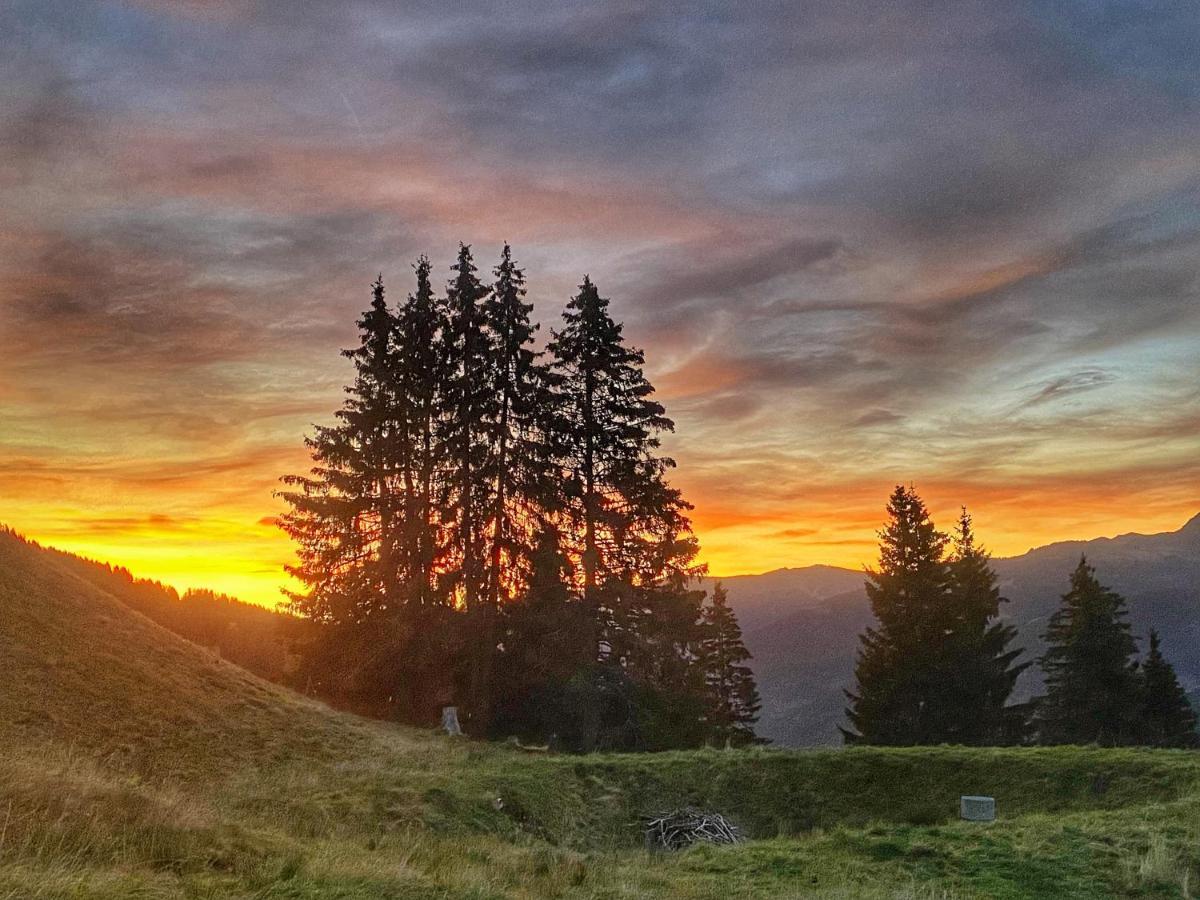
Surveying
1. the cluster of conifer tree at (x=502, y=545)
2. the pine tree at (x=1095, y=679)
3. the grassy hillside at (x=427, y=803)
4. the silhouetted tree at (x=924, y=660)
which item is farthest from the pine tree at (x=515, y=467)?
the pine tree at (x=1095, y=679)

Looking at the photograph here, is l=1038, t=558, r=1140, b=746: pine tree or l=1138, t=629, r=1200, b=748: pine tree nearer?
l=1038, t=558, r=1140, b=746: pine tree

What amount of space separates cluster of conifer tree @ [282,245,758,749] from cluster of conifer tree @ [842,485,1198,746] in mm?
9500

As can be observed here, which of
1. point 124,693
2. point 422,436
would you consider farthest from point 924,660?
Result: point 124,693

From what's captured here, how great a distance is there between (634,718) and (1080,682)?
25800 millimetres

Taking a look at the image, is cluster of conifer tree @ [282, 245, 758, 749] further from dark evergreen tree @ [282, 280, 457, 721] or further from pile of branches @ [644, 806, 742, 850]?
→ pile of branches @ [644, 806, 742, 850]

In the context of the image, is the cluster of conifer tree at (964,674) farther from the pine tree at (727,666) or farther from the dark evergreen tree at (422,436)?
the dark evergreen tree at (422,436)

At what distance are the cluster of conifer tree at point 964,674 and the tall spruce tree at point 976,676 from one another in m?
0.05

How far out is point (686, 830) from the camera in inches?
677

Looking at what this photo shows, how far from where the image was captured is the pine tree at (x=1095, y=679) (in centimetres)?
4194

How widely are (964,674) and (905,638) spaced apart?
3.14 meters

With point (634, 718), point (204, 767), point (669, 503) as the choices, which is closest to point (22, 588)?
point (204, 767)

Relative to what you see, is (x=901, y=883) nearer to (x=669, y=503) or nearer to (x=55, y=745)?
(x=55, y=745)

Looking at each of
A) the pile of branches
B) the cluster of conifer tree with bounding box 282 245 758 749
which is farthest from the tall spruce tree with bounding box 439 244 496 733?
the pile of branches

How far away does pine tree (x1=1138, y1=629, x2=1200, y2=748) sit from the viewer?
42.8 m
